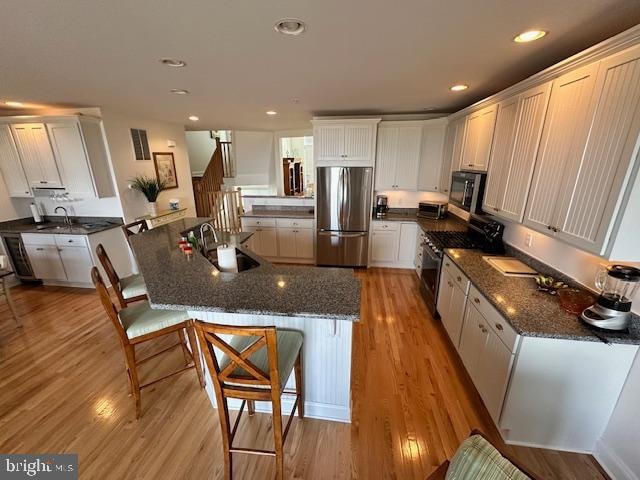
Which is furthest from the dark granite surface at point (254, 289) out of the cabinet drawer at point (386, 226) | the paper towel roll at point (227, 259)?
the cabinet drawer at point (386, 226)

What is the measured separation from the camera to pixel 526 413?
5.24 feet

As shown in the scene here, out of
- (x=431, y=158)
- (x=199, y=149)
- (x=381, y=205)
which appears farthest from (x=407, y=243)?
(x=199, y=149)

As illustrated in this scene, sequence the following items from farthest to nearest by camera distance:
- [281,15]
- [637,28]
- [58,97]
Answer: [58,97] → [281,15] → [637,28]

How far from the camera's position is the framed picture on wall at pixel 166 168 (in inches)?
178

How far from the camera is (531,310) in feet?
5.25

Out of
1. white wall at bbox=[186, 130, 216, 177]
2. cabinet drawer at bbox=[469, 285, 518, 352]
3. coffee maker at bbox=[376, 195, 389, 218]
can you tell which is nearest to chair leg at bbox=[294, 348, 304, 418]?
cabinet drawer at bbox=[469, 285, 518, 352]

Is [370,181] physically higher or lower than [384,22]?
lower

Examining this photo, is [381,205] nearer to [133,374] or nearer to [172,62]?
[172,62]

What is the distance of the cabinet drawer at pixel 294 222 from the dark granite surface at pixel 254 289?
2.29m

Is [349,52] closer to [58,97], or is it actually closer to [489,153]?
[489,153]

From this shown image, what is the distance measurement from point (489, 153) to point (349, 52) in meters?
1.71

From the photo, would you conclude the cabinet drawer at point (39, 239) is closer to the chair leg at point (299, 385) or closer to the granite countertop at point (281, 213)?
the granite countertop at point (281, 213)

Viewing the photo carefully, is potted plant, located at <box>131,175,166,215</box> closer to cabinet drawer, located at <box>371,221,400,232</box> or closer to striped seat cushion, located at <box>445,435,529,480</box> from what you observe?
cabinet drawer, located at <box>371,221,400,232</box>

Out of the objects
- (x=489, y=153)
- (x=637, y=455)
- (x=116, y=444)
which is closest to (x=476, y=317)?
(x=637, y=455)
